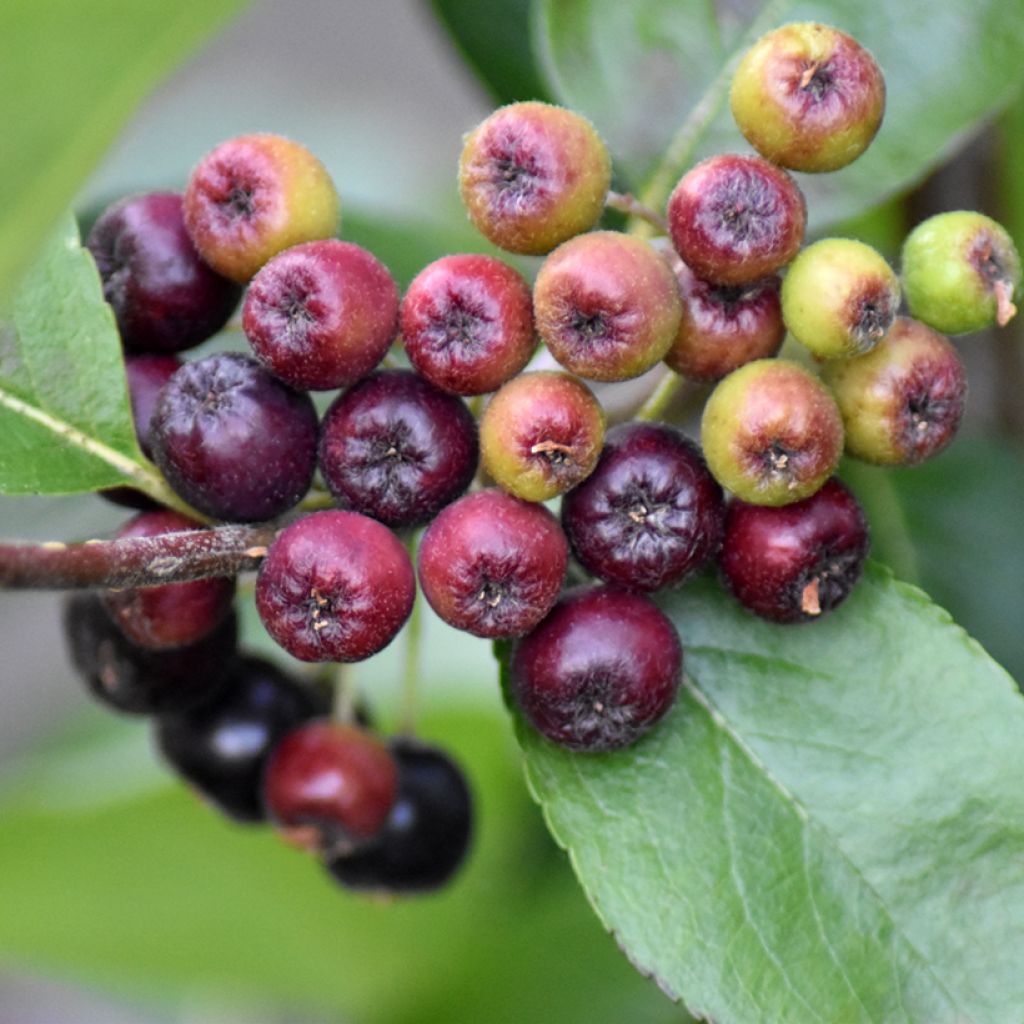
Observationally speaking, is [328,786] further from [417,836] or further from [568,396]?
[568,396]

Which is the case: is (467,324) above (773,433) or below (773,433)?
above

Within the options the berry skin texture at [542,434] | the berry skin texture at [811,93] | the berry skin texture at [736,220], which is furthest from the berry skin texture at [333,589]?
the berry skin texture at [811,93]

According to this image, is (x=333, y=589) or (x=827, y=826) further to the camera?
(x=827, y=826)

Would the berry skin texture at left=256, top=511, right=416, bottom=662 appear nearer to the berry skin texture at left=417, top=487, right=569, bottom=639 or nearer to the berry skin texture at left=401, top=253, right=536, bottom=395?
the berry skin texture at left=417, top=487, right=569, bottom=639

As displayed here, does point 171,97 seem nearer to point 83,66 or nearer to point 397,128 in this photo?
point 397,128

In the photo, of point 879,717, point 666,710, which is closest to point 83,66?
point 666,710

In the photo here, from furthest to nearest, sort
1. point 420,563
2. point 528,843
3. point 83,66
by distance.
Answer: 1. point 528,843
2. point 420,563
3. point 83,66

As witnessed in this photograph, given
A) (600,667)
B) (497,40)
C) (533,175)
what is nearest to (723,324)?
(533,175)
